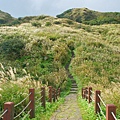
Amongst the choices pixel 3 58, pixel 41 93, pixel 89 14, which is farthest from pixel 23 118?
pixel 89 14

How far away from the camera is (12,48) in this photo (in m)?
27.0

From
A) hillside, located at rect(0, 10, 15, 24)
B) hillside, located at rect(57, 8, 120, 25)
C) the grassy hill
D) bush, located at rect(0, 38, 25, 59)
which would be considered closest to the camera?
the grassy hill

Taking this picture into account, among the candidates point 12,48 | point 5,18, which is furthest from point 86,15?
point 12,48

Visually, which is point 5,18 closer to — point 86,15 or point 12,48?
point 86,15

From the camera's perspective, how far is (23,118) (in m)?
7.12

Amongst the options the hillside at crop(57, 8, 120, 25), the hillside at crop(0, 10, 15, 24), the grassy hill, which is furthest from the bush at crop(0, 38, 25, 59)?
the hillside at crop(0, 10, 15, 24)

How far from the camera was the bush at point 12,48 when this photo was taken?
87.0ft

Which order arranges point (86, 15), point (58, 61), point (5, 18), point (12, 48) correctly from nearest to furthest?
1. point (58, 61)
2. point (12, 48)
3. point (86, 15)
4. point (5, 18)

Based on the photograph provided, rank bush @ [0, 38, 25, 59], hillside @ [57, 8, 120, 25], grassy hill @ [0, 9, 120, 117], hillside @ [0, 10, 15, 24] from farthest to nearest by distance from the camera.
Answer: hillside @ [0, 10, 15, 24] < hillside @ [57, 8, 120, 25] < bush @ [0, 38, 25, 59] < grassy hill @ [0, 9, 120, 117]

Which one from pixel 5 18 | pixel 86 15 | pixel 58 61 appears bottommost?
pixel 58 61

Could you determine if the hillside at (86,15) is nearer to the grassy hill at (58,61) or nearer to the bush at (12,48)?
the grassy hill at (58,61)

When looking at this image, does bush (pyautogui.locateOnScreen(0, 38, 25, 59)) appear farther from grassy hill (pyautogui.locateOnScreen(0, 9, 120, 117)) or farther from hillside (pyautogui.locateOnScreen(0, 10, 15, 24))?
hillside (pyautogui.locateOnScreen(0, 10, 15, 24))

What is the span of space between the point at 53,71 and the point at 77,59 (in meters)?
4.50

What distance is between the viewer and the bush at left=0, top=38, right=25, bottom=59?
26.5 meters
